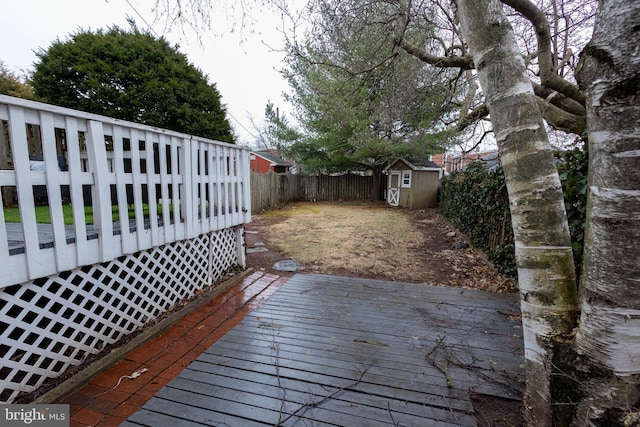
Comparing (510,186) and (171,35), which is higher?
(171,35)

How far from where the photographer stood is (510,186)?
4.60 ft

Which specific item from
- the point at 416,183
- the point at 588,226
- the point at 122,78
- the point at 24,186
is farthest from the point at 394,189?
the point at 24,186

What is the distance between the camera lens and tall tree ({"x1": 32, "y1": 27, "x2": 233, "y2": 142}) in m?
3.72

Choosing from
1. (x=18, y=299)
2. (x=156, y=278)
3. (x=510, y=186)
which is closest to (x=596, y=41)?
(x=510, y=186)

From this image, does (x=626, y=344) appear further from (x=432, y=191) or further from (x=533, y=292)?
(x=432, y=191)

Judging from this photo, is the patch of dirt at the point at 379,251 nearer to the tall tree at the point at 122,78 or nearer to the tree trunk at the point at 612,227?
the tall tree at the point at 122,78

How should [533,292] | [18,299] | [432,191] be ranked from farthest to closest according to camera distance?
[432,191], [18,299], [533,292]

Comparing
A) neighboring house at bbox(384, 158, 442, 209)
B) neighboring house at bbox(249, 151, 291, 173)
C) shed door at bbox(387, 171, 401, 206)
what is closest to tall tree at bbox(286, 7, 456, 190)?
neighboring house at bbox(384, 158, 442, 209)

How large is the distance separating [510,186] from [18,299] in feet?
9.76

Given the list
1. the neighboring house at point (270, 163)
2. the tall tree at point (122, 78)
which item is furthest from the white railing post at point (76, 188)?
the neighboring house at point (270, 163)

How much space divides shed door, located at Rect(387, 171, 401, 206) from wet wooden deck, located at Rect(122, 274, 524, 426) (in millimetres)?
10558

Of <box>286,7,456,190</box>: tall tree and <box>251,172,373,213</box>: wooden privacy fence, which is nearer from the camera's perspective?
<box>286,7,456,190</box>: tall tree

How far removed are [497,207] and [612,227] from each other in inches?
151

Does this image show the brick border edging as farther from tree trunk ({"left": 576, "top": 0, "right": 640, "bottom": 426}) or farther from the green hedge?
the green hedge
